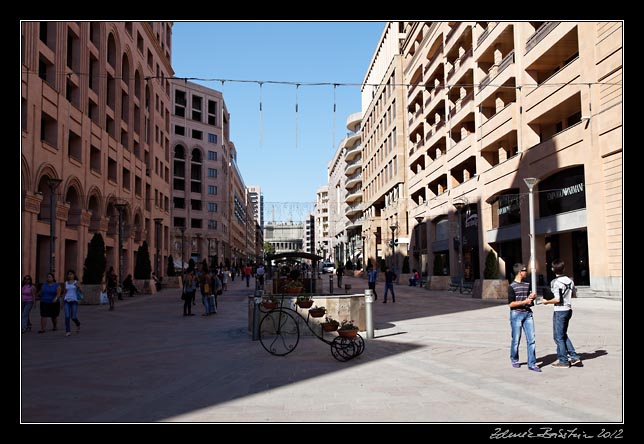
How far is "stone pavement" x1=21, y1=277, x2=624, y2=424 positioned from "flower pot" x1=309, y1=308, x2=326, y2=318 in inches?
27.4

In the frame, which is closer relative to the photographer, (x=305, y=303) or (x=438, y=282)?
(x=305, y=303)

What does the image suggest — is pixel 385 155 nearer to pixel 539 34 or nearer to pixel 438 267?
pixel 438 267

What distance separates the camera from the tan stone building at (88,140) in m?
28.7

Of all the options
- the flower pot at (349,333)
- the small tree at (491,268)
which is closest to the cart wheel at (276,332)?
the flower pot at (349,333)

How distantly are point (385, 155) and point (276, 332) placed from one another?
186 ft

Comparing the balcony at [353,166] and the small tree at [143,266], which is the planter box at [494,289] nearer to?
the small tree at [143,266]

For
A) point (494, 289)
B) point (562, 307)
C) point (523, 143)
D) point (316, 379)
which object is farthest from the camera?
point (523, 143)

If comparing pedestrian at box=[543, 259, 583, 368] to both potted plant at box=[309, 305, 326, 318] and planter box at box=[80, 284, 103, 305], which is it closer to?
potted plant at box=[309, 305, 326, 318]

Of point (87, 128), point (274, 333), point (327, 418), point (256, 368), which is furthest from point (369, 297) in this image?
point (87, 128)

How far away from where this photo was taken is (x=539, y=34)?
29891 mm

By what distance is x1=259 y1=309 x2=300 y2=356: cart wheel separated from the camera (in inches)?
462

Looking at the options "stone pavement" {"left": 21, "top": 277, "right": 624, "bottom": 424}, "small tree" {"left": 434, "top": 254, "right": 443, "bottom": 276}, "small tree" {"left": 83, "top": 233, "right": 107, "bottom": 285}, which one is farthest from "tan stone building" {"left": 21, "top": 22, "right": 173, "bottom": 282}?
"small tree" {"left": 434, "top": 254, "right": 443, "bottom": 276}

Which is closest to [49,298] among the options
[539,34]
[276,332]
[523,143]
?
[276,332]

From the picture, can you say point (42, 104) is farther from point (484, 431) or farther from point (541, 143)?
point (484, 431)
